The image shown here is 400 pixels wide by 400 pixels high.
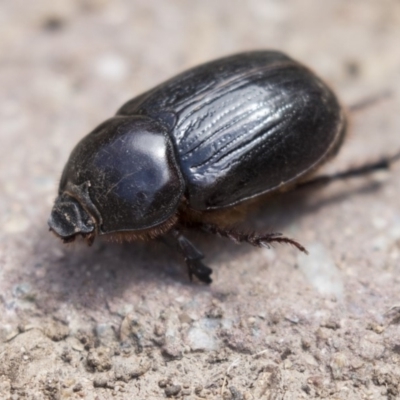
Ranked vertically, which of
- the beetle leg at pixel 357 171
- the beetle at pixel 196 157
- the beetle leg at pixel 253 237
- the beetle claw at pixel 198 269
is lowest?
the beetle claw at pixel 198 269

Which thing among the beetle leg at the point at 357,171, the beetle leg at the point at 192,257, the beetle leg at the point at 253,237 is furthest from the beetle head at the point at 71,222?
the beetle leg at the point at 357,171

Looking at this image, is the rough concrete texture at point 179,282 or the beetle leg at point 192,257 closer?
the rough concrete texture at point 179,282

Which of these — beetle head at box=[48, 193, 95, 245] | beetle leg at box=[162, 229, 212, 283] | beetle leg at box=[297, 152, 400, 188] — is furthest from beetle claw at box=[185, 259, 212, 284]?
beetle leg at box=[297, 152, 400, 188]

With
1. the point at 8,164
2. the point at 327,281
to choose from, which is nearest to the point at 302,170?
the point at 327,281

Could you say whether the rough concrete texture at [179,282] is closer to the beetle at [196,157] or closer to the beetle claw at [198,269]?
the beetle claw at [198,269]

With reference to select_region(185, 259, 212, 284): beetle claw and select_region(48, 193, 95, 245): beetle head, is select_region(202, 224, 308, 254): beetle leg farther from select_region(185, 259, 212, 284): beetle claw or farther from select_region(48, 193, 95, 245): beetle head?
select_region(48, 193, 95, 245): beetle head

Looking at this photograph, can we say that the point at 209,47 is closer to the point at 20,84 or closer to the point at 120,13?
the point at 120,13

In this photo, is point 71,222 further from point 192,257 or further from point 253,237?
point 253,237
